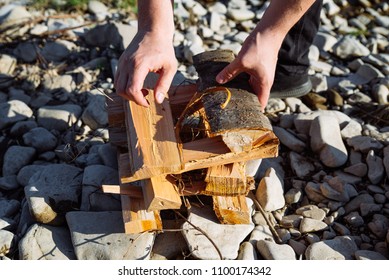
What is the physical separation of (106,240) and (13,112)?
4.99 feet

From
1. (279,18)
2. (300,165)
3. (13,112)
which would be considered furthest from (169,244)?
(13,112)

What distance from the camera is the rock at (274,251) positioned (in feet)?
8.68

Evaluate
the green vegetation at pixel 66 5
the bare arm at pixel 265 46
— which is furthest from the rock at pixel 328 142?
the green vegetation at pixel 66 5

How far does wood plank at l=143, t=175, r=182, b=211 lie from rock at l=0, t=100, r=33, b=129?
1531 mm

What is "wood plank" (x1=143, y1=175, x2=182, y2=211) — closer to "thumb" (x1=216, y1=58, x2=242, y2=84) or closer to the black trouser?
"thumb" (x1=216, y1=58, x2=242, y2=84)

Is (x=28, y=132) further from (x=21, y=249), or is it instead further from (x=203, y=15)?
(x=203, y=15)

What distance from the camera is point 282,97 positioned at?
3775 mm

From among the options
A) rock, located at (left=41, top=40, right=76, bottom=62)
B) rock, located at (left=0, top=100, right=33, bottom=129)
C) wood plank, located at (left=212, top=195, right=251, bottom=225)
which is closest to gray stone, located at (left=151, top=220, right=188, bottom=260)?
wood plank, located at (left=212, top=195, right=251, bottom=225)

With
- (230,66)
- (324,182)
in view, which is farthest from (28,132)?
(324,182)

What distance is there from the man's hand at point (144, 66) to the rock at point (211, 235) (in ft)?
2.36

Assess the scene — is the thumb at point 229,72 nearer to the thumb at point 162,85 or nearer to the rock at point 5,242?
the thumb at point 162,85

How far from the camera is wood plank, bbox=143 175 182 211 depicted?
2461 mm

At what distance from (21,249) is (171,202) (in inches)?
35.5

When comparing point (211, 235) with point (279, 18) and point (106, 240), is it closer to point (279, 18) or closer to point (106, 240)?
point (106, 240)
